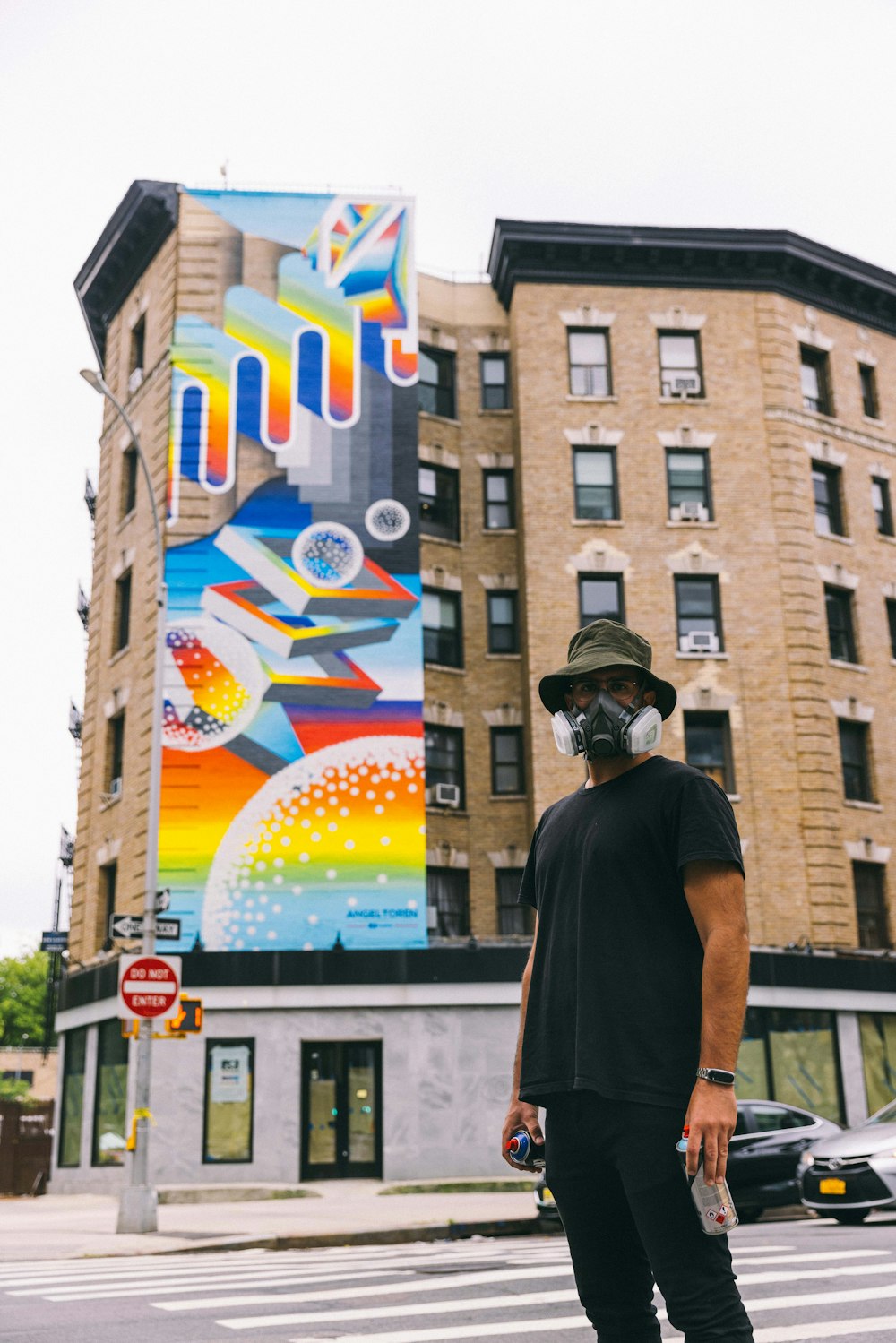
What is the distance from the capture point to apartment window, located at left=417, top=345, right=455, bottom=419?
32375mm

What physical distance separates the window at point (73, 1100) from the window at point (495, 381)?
17243 mm

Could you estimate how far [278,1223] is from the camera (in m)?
17.1

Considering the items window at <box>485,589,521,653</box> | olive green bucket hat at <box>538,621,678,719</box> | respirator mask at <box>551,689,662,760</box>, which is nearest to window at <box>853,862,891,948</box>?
window at <box>485,589,521,653</box>

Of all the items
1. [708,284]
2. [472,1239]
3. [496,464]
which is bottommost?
[472,1239]

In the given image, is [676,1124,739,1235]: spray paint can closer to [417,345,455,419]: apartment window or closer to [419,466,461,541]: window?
[419,466,461,541]: window

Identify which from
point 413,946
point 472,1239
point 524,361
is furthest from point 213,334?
point 472,1239

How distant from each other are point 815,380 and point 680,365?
361 cm

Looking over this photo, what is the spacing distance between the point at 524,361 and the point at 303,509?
22.0ft

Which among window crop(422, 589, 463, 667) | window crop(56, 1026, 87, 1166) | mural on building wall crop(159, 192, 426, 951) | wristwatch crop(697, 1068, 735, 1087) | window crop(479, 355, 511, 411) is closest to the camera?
wristwatch crop(697, 1068, 735, 1087)

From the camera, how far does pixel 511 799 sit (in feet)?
98.5

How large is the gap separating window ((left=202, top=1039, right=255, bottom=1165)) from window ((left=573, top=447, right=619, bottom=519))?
13748 millimetres

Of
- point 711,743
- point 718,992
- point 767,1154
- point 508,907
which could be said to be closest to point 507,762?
point 508,907

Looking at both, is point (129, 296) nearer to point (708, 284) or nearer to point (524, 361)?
point (524, 361)

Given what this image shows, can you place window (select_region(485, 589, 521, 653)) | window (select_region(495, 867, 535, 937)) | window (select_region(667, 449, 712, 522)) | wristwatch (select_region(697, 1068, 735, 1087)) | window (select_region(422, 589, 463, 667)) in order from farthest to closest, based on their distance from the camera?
window (select_region(485, 589, 521, 653))
window (select_region(667, 449, 712, 522))
window (select_region(422, 589, 463, 667))
window (select_region(495, 867, 535, 937))
wristwatch (select_region(697, 1068, 735, 1087))
